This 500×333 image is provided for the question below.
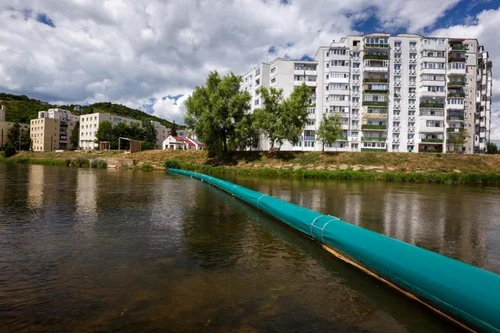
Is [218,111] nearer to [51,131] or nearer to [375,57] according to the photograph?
[375,57]

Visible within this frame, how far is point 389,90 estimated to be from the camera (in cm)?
8700

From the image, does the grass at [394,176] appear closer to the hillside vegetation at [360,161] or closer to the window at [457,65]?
the hillside vegetation at [360,161]

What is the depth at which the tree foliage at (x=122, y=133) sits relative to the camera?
115431 millimetres

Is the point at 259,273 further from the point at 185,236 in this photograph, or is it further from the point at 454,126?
the point at 454,126

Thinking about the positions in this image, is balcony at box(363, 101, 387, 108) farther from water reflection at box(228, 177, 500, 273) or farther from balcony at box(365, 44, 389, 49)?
water reflection at box(228, 177, 500, 273)

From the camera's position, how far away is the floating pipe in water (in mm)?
4648

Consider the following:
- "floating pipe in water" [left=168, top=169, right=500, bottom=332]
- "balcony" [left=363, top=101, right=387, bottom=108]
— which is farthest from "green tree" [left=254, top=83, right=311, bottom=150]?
"floating pipe in water" [left=168, top=169, right=500, bottom=332]

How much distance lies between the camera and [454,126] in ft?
277

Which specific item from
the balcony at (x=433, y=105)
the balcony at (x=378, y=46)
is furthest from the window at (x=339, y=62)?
the balcony at (x=433, y=105)

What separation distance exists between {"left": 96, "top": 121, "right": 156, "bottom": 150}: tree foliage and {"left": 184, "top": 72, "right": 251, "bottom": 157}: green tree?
55.6 metres

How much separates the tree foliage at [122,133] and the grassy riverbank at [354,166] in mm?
48123

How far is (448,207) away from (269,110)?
46.5m

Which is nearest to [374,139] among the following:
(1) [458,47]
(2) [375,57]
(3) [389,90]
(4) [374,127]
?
(4) [374,127]

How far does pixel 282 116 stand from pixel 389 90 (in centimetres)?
4358
